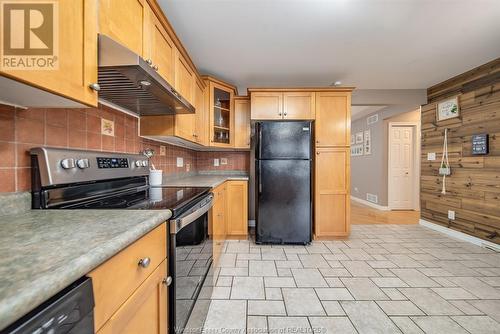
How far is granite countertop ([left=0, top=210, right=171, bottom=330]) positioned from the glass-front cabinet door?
2119 mm

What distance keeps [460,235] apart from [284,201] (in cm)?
255

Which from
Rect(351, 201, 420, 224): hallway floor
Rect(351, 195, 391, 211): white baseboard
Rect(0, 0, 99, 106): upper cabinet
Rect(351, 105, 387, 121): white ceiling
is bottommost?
Rect(351, 201, 420, 224): hallway floor

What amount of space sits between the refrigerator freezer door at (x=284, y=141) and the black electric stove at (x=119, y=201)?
1409 millimetres

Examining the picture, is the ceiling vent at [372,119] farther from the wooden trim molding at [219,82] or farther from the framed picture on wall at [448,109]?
the wooden trim molding at [219,82]

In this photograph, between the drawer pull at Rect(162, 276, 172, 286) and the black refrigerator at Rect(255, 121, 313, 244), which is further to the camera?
the black refrigerator at Rect(255, 121, 313, 244)

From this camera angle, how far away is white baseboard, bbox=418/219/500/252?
2541mm

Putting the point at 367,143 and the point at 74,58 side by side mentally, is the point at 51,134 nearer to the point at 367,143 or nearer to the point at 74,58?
the point at 74,58

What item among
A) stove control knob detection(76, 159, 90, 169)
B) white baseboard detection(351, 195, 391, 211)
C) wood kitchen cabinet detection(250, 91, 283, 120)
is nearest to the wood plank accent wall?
white baseboard detection(351, 195, 391, 211)

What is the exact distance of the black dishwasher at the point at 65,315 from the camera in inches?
13.2

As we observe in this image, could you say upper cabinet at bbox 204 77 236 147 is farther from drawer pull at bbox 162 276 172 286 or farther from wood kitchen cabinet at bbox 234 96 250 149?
drawer pull at bbox 162 276 172 286

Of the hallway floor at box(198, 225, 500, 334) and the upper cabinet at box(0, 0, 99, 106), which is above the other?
the upper cabinet at box(0, 0, 99, 106)

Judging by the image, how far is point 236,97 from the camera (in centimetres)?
319

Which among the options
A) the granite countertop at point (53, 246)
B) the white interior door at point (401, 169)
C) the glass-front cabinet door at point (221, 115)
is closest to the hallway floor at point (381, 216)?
the white interior door at point (401, 169)

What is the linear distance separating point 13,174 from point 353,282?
2353mm
